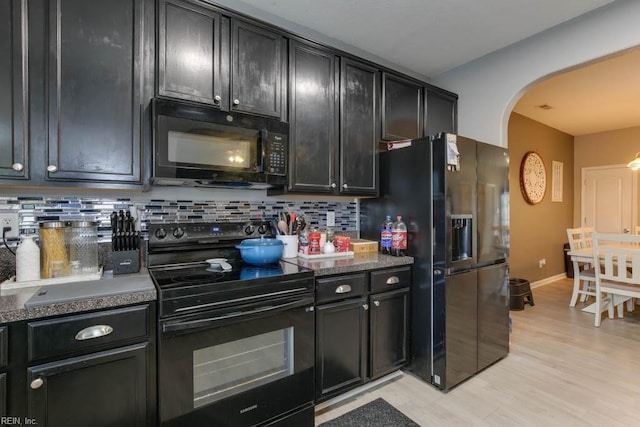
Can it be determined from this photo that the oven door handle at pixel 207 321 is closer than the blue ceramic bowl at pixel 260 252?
Yes

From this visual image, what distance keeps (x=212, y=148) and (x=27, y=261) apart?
3.27 feet

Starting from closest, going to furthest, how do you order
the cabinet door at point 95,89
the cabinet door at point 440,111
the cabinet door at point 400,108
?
the cabinet door at point 95,89 < the cabinet door at point 400,108 < the cabinet door at point 440,111

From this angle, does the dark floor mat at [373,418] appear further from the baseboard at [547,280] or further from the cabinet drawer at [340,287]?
the baseboard at [547,280]

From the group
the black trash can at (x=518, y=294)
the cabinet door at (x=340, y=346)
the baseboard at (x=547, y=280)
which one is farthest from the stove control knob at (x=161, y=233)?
the baseboard at (x=547, y=280)

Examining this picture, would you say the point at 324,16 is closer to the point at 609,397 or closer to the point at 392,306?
the point at 392,306

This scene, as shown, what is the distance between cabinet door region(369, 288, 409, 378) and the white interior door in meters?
5.63

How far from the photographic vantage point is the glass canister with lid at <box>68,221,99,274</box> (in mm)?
1588

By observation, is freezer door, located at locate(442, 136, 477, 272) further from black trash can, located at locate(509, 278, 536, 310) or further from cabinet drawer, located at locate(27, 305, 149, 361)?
black trash can, located at locate(509, 278, 536, 310)

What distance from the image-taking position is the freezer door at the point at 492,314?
7.75 feet

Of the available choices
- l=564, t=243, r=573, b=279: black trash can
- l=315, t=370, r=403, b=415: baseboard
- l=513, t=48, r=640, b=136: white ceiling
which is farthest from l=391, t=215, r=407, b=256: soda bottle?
l=564, t=243, r=573, b=279: black trash can

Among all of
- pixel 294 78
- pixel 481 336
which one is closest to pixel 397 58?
pixel 294 78

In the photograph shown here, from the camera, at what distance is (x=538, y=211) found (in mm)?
5137

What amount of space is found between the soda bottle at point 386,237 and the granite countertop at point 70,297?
1589mm

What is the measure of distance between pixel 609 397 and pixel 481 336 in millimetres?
806
